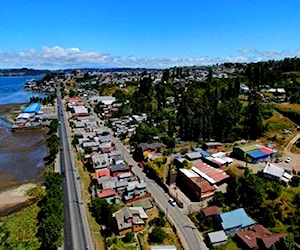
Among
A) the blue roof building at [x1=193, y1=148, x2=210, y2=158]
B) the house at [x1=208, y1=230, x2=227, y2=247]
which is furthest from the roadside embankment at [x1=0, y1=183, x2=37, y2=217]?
the blue roof building at [x1=193, y1=148, x2=210, y2=158]

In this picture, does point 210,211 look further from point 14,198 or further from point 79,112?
point 79,112

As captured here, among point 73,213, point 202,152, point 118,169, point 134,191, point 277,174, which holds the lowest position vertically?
point 73,213

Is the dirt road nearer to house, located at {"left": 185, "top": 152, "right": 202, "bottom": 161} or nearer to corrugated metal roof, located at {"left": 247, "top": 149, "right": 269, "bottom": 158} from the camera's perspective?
corrugated metal roof, located at {"left": 247, "top": 149, "right": 269, "bottom": 158}

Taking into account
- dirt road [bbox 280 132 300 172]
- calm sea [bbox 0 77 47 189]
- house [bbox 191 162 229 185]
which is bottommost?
calm sea [bbox 0 77 47 189]

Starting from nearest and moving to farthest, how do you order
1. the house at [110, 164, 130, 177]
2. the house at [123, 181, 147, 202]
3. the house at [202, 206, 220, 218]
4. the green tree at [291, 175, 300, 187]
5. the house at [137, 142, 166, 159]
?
1. the house at [202, 206, 220, 218]
2. the green tree at [291, 175, 300, 187]
3. the house at [123, 181, 147, 202]
4. the house at [110, 164, 130, 177]
5. the house at [137, 142, 166, 159]

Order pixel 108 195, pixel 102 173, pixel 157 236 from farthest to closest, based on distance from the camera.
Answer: pixel 102 173 < pixel 108 195 < pixel 157 236

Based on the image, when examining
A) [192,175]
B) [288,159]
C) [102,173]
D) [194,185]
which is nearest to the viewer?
[194,185]

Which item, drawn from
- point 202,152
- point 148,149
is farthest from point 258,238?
point 148,149
